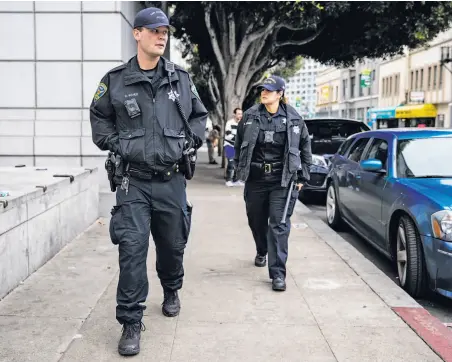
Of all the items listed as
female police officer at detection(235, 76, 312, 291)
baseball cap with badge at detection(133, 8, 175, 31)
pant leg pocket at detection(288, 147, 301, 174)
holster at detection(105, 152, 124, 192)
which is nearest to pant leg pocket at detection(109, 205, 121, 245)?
holster at detection(105, 152, 124, 192)

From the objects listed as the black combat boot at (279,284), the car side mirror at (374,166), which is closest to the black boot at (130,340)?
the black combat boot at (279,284)

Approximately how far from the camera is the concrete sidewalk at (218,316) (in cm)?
369

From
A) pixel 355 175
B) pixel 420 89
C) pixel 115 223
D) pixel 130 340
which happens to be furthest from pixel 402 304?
pixel 420 89

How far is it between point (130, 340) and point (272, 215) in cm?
194

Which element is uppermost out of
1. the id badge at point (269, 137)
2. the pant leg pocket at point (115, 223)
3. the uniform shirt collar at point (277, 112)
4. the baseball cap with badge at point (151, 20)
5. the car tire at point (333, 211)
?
the baseball cap with badge at point (151, 20)

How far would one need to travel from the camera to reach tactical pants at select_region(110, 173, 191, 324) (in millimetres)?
3695

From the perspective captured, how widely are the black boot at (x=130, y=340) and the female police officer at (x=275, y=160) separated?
5.42 ft

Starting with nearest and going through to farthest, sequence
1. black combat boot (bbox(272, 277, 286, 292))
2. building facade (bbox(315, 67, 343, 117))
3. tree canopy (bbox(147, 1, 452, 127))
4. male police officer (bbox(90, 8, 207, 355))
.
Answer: male police officer (bbox(90, 8, 207, 355))
black combat boot (bbox(272, 277, 286, 292))
tree canopy (bbox(147, 1, 452, 127))
building facade (bbox(315, 67, 343, 117))

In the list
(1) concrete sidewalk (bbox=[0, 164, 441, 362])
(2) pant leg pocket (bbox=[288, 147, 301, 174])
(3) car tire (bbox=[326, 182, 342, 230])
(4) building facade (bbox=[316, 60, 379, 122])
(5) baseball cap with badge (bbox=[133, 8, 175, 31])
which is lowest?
(1) concrete sidewalk (bbox=[0, 164, 441, 362])

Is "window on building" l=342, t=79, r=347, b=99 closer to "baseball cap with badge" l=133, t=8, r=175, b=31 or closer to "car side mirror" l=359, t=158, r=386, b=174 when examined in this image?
"car side mirror" l=359, t=158, r=386, b=174

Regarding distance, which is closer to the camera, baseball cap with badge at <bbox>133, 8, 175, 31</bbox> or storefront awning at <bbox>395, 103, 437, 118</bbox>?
baseball cap with badge at <bbox>133, 8, 175, 31</bbox>

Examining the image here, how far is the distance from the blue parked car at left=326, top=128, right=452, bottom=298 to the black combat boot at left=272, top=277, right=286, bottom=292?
3.78 ft

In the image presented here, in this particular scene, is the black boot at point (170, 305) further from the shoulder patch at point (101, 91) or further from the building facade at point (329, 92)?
the building facade at point (329, 92)

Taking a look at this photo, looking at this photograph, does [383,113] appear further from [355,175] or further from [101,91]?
[101,91]
